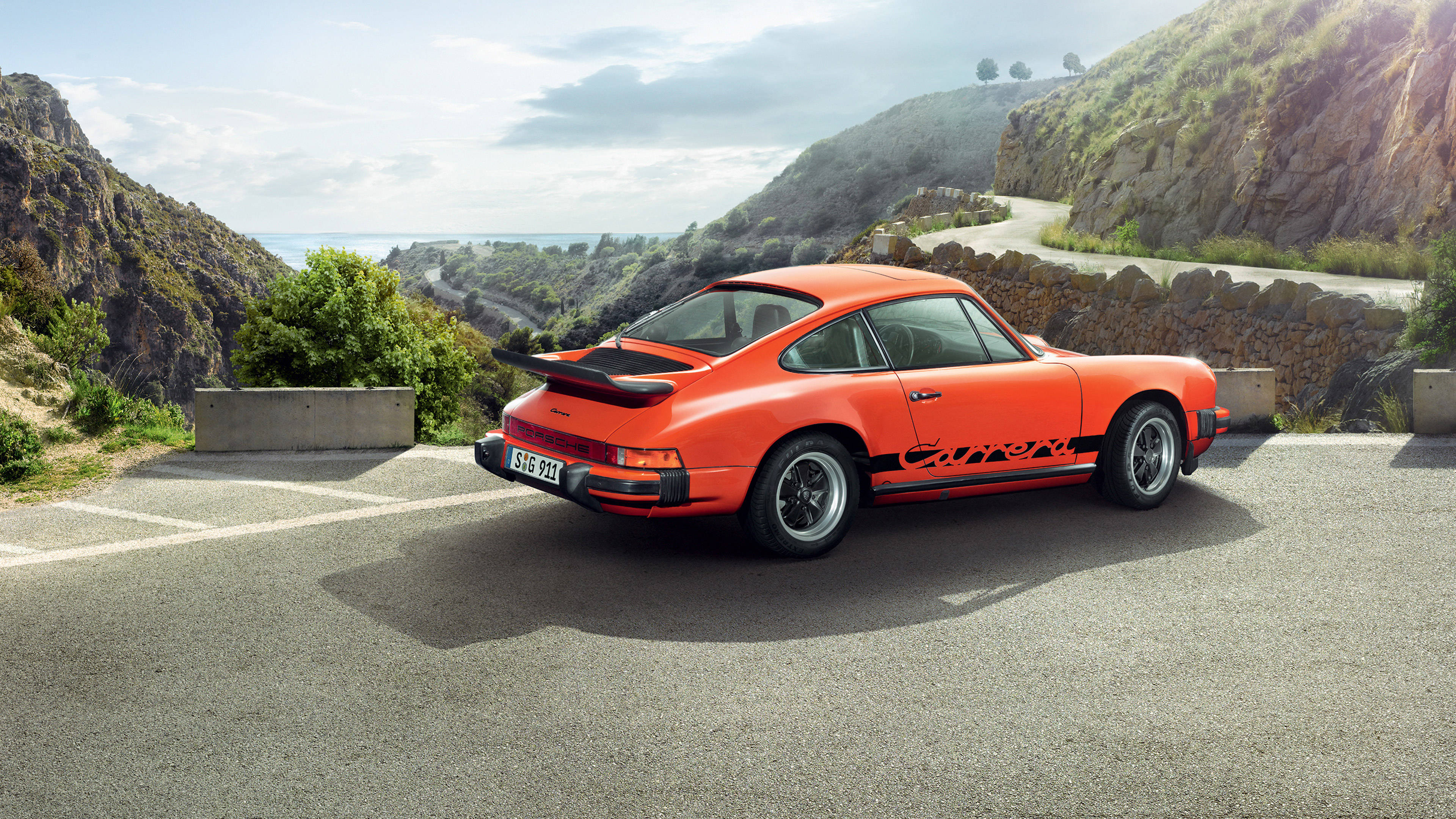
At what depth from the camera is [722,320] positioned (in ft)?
19.6

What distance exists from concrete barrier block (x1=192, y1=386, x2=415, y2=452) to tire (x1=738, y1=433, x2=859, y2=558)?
4.39 m

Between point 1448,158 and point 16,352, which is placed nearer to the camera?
point 16,352

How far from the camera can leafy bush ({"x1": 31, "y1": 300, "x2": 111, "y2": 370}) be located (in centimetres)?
1089

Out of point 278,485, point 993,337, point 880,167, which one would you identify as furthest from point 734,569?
point 880,167

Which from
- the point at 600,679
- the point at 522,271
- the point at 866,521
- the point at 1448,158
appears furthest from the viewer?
the point at 522,271

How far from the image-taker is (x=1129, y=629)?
179 inches

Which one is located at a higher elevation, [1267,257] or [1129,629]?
[1267,257]

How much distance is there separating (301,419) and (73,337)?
457 centimetres

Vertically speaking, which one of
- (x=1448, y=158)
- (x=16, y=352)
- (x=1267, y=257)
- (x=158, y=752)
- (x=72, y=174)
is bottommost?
(x=158, y=752)

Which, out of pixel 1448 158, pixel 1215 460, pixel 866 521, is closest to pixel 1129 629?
pixel 866 521

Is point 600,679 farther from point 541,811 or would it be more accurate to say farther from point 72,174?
point 72,174

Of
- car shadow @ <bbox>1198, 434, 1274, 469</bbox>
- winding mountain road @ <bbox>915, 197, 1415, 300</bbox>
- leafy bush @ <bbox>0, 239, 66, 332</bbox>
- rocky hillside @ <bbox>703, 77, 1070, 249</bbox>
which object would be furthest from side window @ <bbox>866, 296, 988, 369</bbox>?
rocky hillside @ <bbox>703, 77, 1070, 249</bbox>

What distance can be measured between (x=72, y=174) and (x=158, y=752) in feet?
292

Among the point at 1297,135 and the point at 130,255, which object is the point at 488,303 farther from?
the point at 1297,135
